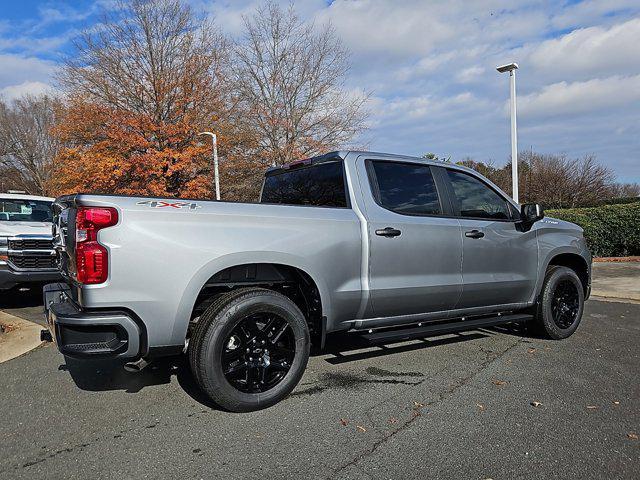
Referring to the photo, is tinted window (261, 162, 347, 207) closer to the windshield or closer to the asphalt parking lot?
the asphalt parking lot

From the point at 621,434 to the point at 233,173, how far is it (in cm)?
1963

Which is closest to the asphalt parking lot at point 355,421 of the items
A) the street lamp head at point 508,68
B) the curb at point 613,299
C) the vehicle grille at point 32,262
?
the vehicle grille at point 32,262

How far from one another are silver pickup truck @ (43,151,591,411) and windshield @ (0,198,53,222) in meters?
5.24

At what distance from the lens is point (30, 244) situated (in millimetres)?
7043

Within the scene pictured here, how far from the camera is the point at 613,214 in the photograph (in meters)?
12.8

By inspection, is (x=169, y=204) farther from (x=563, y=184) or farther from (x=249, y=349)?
(x=563, y=184)

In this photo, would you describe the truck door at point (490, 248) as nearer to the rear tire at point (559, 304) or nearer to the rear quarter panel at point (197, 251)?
the rear tire at point (559, 304)

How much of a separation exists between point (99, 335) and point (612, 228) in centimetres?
1360

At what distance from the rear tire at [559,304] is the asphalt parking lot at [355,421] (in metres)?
0.49

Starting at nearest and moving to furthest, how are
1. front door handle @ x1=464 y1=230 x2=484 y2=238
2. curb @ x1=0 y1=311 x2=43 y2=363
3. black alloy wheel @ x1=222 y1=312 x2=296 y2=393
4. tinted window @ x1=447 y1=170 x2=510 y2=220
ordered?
black alloy wheel @ x1=222 y1=312 x2=296 y2=393 < front door handle @ x1=464 y1=230 x2=484 y2=238 < tinted window @ x1=447 y1=170 x2=510 y2=220 < curb @ x1=0 y1=311 x2=43 y2=363

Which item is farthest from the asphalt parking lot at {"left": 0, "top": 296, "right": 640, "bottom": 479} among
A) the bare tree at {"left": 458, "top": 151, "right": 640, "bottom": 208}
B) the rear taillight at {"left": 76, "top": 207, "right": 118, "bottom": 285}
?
the bare tree at {"left": 458, "top": 151, "right": 640, "bottom": 208}

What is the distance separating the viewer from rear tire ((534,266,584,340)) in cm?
518

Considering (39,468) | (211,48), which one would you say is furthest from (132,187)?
(39,468)

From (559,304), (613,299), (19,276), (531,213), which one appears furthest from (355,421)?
(613,299)
